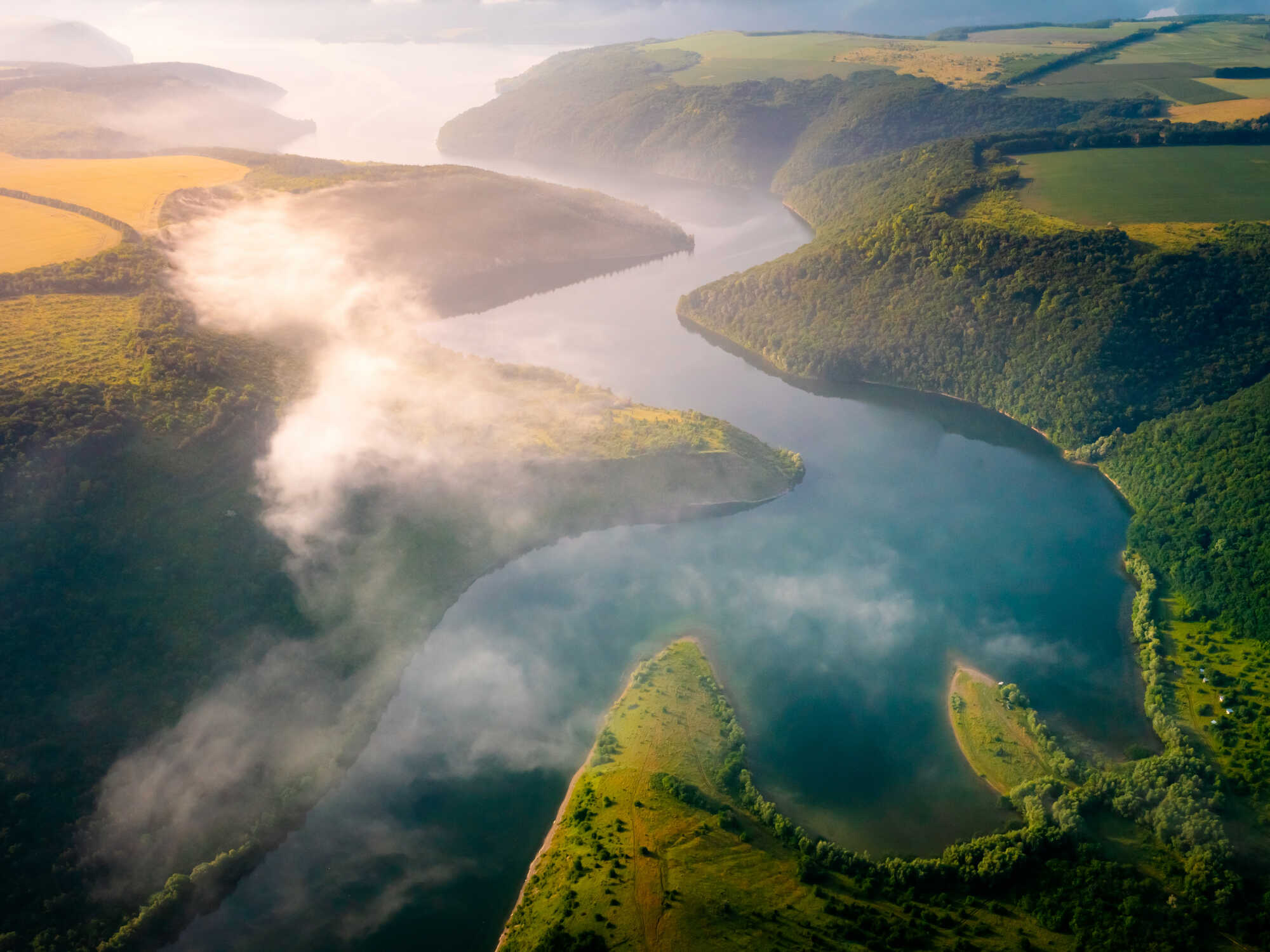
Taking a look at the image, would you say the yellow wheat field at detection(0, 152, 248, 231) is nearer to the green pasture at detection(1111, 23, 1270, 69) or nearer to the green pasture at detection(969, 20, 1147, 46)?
the green pasture at detection(1111, 23, 1270, 69)

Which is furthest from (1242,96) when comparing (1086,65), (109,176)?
(109,176)

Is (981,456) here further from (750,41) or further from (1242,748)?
(750,41)

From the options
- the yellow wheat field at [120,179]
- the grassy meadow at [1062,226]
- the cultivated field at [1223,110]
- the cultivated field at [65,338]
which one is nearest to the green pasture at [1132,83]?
the cultivated field at [1223,110]

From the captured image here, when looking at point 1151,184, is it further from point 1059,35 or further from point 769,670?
point 1059,35

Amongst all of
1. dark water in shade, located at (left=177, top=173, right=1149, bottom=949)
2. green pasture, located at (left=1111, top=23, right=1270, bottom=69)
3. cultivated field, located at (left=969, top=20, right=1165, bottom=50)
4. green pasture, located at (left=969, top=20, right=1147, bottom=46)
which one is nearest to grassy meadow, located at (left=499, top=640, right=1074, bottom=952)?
dark water in shade, located at (left=177, top=173, right=1149, bottom=949)

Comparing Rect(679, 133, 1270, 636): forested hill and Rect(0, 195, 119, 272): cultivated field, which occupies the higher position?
Rect(0, 195, 119, 272): cultivated field

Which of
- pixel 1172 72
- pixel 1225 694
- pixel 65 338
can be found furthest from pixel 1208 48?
pixel 65 338

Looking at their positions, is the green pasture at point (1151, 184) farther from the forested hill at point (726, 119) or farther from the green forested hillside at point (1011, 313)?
the forested hill at point (726, 119)
